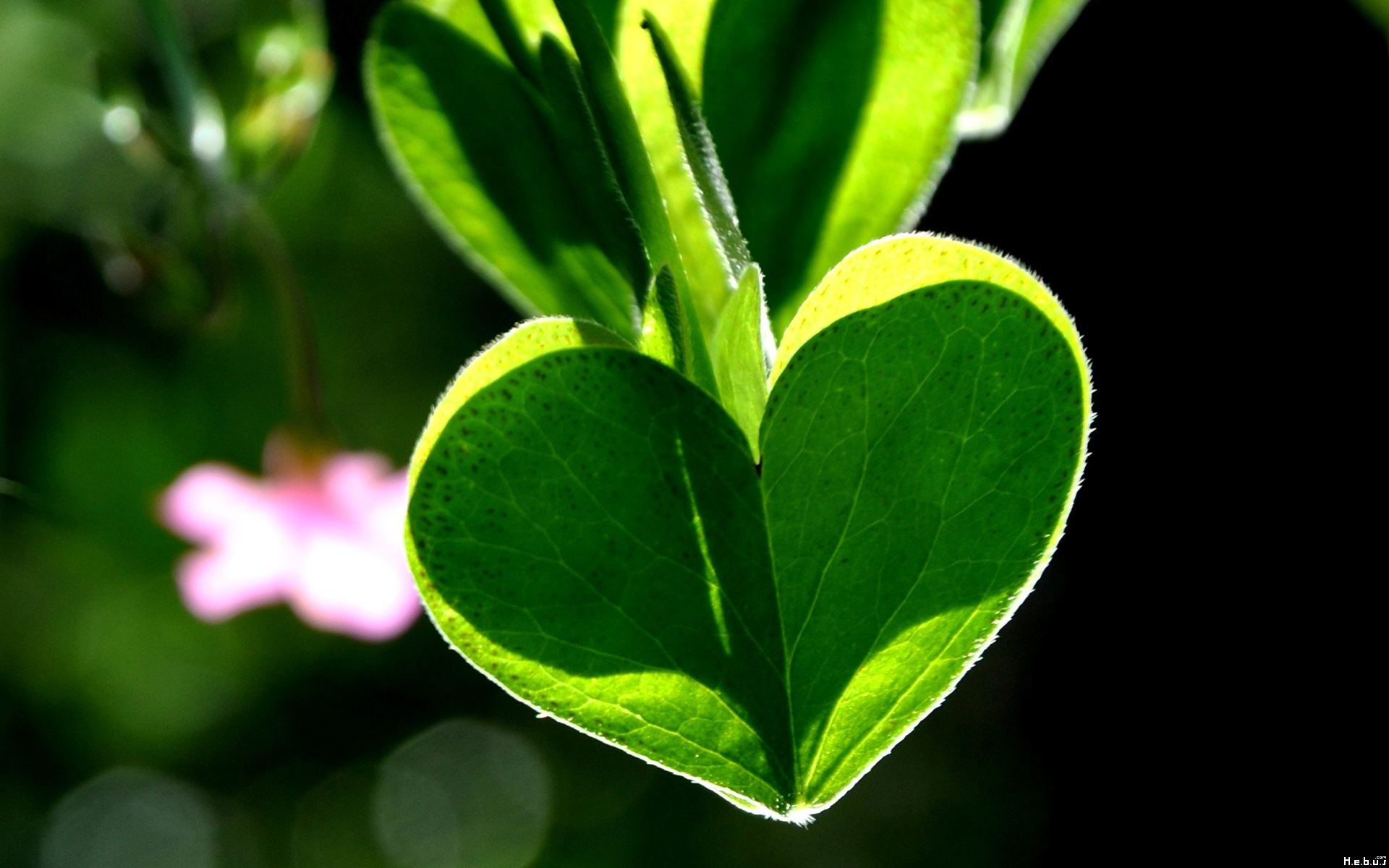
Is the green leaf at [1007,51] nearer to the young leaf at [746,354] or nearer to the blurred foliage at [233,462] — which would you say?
the young leaf at [746,354]

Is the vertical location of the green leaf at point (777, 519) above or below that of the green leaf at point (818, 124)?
below

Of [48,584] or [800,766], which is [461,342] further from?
[800,766]

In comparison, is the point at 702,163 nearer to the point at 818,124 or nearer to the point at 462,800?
the point at 818,124

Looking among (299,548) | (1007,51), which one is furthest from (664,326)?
(299,548)

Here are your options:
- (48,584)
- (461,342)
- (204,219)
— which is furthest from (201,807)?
(204,219)

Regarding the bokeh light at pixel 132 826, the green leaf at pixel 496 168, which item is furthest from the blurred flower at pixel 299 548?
the bokeh light at pixel 132 826

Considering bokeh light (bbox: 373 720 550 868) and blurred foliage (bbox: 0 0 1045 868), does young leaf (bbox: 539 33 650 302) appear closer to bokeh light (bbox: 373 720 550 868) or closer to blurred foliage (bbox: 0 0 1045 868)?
blurred foliage (bbox: 0 0 1045 868)
